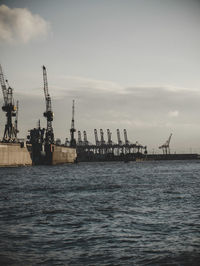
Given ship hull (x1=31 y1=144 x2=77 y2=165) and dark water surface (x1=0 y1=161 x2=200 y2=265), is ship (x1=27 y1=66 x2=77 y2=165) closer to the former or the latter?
ship hull (x1=31 y1=144 x2=77 y2=165)

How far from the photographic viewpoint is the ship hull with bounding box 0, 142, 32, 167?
4063 inches

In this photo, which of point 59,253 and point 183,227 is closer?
point 59,253

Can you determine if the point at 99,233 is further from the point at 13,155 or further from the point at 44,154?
the point at 44,154

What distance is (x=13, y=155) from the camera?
111 m

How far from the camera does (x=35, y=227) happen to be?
56.9ft

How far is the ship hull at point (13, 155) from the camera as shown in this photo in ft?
339

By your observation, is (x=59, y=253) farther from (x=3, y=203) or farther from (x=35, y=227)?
(x=3, y=203)

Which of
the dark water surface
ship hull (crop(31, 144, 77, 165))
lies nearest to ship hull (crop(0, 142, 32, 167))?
ship hull (crop(31, 144, 77, 165))

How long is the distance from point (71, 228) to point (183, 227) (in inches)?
221

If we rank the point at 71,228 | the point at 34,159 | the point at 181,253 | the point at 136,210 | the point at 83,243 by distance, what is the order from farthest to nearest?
the point at 34,159, the point at 136,210, the point at 71,228, the point at 83,243, the point at 181,253

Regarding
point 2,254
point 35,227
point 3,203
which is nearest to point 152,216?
point 35,227

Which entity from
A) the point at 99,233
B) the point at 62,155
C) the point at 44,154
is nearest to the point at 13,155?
the point at 44,154

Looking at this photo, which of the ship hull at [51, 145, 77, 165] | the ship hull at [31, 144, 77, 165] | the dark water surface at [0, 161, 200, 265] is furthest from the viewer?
the ship hull at [51, 145, 77, 165]

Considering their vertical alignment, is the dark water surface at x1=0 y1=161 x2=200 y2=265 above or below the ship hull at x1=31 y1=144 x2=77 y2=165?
below
